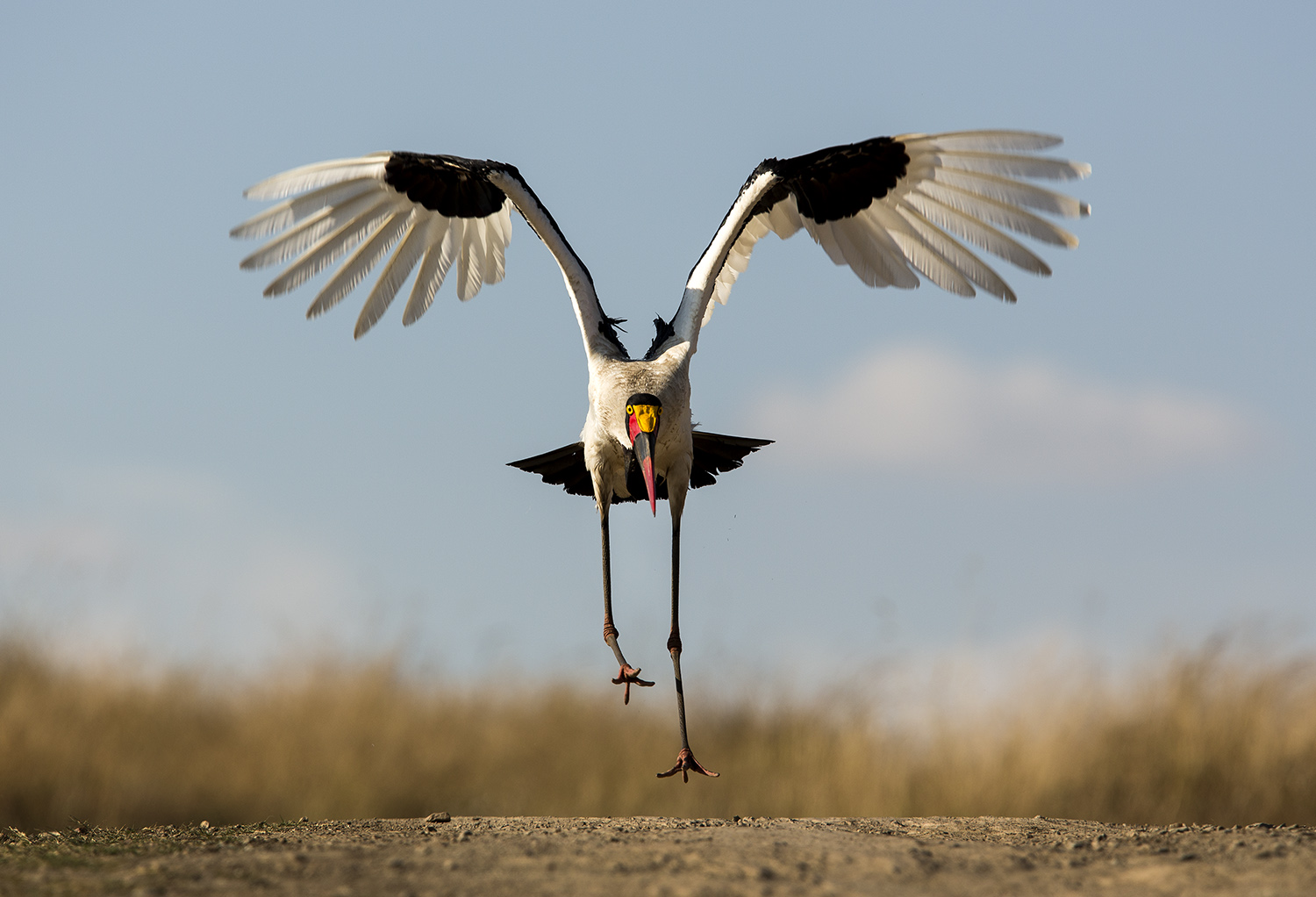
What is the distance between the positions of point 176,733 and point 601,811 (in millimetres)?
4771

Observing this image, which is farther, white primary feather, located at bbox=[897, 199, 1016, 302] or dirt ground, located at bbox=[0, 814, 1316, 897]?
white primary feather, located at bbox=[897, 199, 1016, 302]

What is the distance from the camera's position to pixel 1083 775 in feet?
34.8

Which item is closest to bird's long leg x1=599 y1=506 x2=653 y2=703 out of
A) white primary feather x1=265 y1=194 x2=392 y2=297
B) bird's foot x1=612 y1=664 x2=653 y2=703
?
bird's foot x1=612 y1=664 x2=653 y2=703

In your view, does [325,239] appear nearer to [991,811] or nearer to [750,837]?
[750,837]

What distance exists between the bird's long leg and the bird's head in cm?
75

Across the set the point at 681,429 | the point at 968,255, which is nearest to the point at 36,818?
the point at 681,429

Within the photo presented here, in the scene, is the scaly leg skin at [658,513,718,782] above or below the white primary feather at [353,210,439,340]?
below

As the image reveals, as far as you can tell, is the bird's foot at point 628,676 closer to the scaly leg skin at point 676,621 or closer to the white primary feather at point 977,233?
the scaly leg skin at point 676,621

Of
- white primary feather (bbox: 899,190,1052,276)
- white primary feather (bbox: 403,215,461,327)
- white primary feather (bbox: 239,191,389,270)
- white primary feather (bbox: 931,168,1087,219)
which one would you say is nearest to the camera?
white primary feather (bbox: 931,168,1087,219)

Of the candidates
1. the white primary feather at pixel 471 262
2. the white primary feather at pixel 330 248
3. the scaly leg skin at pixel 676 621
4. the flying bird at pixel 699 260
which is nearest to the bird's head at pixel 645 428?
the flying bird at pixel 699 260

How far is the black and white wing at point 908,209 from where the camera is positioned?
22.4 feet

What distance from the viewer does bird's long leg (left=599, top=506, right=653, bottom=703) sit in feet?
22.2

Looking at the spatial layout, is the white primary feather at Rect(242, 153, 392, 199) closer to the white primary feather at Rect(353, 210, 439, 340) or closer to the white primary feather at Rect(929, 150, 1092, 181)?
the white primary feather at Rect(353, 210, 439, 340)

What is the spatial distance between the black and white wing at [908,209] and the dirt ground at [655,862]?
136 inches
